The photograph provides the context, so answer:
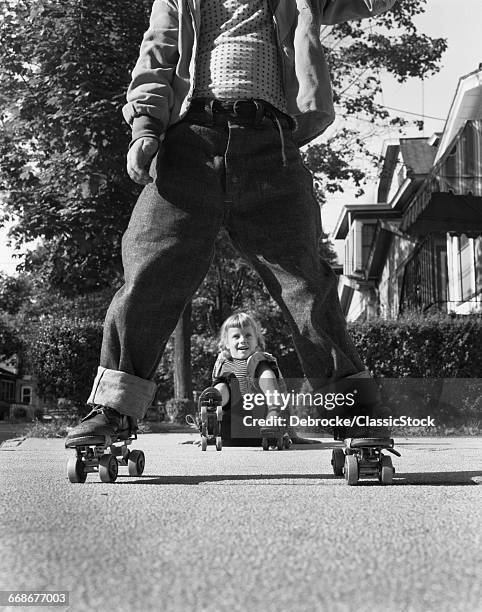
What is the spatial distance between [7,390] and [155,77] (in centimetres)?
6089

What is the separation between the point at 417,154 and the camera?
21953 mm

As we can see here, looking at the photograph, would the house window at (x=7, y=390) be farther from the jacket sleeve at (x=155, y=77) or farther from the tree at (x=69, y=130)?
the jacket sleeve at (x=155, y=77)

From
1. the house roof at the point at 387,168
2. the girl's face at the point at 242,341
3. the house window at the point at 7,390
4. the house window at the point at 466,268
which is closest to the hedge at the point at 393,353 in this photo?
the girl's face at the point at 242,341

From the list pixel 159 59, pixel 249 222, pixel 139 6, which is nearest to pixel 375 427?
pixel 249 222

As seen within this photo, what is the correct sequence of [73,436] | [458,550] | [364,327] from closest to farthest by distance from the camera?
[458,550]
[73,436]
[364,327]

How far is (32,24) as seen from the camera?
39.4ft

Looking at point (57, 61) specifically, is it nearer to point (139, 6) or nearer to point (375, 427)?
point (139, 6)

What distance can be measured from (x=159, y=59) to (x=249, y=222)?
80 cm

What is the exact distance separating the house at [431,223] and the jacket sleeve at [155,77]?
9.46m

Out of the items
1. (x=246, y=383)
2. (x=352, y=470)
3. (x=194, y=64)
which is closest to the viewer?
(x=352, y=470)

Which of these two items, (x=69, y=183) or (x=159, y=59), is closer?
(x=159, y=59)

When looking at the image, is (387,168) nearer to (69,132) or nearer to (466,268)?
(466,268)

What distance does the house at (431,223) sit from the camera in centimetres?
1445

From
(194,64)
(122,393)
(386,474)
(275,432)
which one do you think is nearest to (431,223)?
(275,432)
